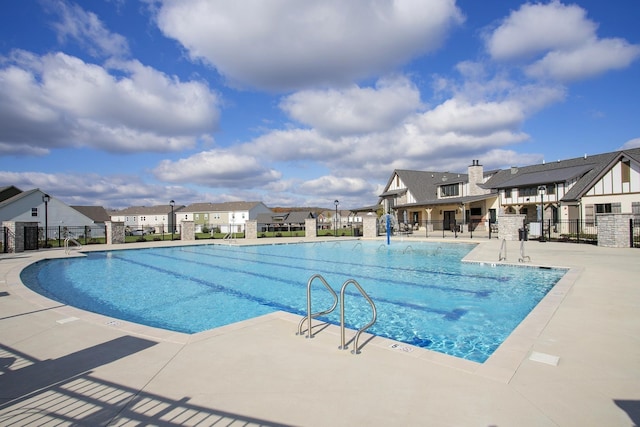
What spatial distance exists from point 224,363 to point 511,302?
7.88 metres

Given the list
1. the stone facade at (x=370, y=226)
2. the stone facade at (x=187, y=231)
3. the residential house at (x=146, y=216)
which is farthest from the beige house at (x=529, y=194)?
the residential house at (x=146, y=216)

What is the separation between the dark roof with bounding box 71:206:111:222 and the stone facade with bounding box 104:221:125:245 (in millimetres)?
46607

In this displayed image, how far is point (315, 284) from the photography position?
A: 1211cm

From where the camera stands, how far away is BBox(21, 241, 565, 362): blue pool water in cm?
732

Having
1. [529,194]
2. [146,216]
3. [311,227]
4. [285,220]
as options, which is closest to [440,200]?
[529,194]

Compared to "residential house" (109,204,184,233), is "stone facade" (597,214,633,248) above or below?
below

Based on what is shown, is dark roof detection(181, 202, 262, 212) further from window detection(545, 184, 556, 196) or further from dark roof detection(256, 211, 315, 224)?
window detection(545, 184, 556, 196)

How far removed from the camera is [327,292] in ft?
35.6

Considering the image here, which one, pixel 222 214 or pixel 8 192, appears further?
pixel 222 214

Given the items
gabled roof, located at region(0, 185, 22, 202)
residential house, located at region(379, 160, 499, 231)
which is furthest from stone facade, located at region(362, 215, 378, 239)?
gabled roof, located at region(0, 185, 22, 202)

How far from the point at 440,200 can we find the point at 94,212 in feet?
221

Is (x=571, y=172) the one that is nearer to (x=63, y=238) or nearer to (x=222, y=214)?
(x=63, y=238)

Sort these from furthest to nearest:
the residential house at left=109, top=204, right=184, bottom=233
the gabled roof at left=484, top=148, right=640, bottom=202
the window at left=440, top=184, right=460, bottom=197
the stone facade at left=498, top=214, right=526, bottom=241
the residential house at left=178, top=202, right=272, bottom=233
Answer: the residential house at left=109, top=204, right=184, bottom=233 → the residential house at left=178, top=202, right=272, bottom=233 → the window at left=440, top=184, right=460, bottom=197 → the gabled roof at left=484, top=148, right=640, bottom=202 → the stone facade at left=498, top=214, right=526, bottom=241

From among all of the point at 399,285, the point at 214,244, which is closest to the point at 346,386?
the point at 399,285
